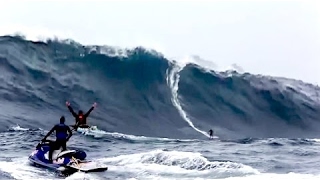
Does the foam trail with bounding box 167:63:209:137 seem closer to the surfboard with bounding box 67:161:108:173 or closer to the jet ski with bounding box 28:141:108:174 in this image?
the jet ski with bounding box 28:141:108:174

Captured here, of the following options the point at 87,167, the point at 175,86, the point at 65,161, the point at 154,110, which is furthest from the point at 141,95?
the point at 87,167

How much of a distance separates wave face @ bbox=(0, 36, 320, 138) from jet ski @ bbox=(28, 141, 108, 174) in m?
12.0

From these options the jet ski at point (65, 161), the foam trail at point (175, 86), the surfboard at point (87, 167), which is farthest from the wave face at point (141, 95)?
the surfboard at point (87, 167)

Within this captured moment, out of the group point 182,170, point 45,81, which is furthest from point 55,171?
point 45,81

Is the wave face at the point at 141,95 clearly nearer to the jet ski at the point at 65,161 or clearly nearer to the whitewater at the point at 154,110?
the whitewater at the point at 154,110

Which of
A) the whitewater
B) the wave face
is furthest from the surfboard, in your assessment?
the wave face

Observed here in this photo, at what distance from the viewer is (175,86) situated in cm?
4741

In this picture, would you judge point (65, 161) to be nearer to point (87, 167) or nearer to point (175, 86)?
point (87, 167)

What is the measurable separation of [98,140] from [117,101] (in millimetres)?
11745

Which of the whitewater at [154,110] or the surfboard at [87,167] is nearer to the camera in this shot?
the surfboard at [87,167]

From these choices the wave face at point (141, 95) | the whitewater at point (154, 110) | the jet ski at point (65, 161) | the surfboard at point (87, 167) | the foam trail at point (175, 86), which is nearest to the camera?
the surfboard at point (87, 167)

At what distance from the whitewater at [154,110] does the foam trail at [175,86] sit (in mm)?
81

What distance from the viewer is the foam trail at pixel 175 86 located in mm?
42675

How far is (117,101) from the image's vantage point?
43.7 m
